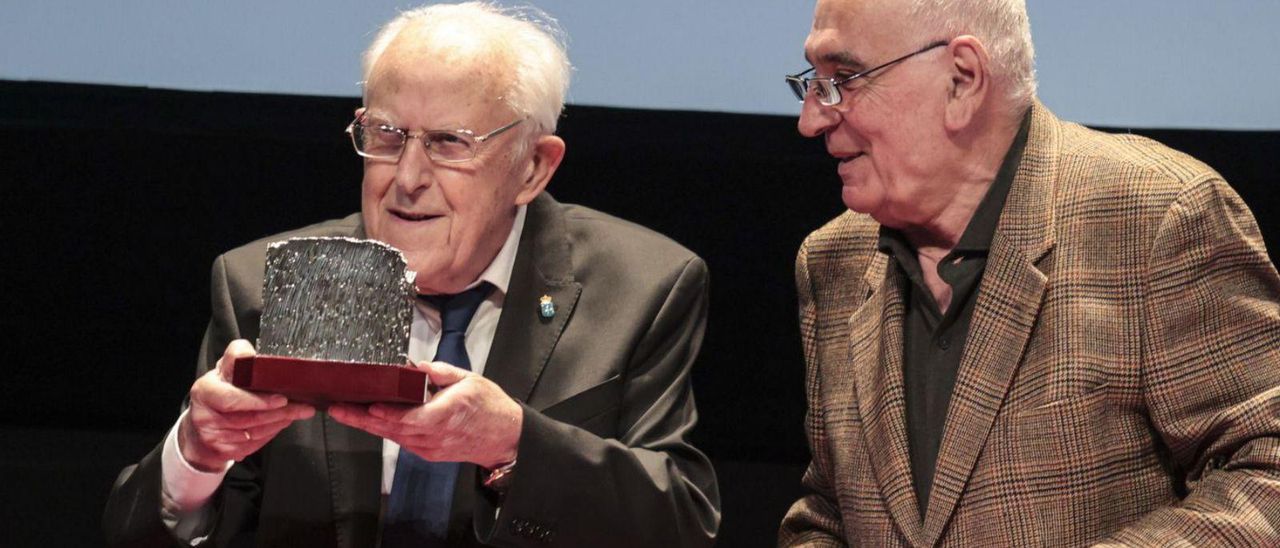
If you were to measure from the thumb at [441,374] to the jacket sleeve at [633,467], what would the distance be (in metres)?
0.19

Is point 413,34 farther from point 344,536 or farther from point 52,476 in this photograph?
point 52,476

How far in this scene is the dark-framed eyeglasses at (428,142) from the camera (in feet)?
7.97

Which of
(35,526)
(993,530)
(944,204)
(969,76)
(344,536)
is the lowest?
(35,526)

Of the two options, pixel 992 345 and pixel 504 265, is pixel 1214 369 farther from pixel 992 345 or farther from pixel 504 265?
pixel 504 265

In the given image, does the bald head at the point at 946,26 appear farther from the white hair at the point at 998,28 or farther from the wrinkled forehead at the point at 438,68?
the wrinkled forehead at the point at 438,68

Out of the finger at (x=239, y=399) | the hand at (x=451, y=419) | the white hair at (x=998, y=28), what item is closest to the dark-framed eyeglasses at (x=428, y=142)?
the hand at (x=451, y=419)

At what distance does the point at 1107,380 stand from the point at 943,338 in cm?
26

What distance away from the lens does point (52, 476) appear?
334cm

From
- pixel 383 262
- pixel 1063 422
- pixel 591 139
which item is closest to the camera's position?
pixel 383 262

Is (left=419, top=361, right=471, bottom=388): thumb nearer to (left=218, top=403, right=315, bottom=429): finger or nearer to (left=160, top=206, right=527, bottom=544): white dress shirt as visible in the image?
(left=218, top=403, right=315, bottom=429): finger

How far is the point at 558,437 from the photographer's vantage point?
225cm

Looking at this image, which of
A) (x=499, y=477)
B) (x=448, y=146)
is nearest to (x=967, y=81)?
(x=448, y=146)

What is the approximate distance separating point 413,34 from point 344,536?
0.75 metres

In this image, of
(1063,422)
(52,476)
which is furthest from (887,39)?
(52,476)
